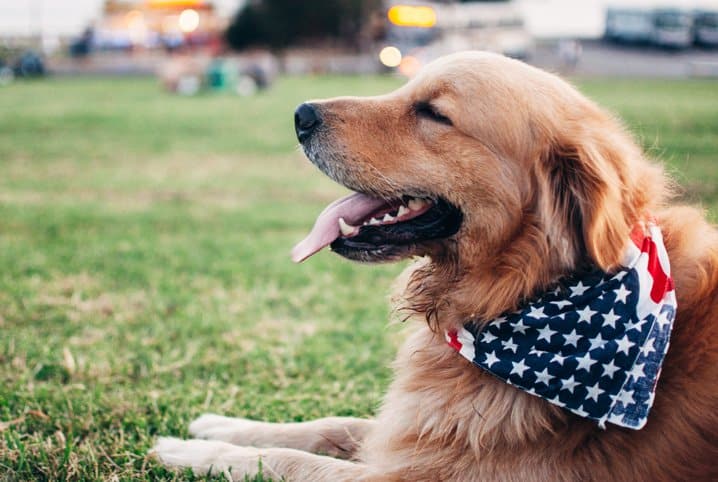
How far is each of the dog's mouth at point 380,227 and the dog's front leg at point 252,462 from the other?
0.81 meters

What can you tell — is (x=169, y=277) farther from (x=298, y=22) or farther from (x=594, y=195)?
(x=298, y=22)

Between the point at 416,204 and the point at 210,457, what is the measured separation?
4.44ft

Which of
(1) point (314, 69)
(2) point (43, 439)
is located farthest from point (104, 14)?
(2) point (43, 439)

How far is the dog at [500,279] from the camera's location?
2350mm

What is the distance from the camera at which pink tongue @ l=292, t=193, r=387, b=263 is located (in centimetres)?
303

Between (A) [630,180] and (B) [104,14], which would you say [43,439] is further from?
(B) [104,14]

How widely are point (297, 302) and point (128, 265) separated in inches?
64.2

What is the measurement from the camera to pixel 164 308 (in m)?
4.88

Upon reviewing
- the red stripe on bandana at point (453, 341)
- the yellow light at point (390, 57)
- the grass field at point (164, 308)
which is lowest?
the yellow light at point (390, 57)

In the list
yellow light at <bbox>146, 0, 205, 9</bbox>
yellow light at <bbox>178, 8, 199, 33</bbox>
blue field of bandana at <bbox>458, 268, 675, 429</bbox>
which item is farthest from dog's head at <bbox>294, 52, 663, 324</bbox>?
yellow light at <bbox>178, 8, 199, 33</bbox>

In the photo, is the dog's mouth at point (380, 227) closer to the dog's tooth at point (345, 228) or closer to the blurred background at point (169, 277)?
the dog's tooth at point (345, 228)

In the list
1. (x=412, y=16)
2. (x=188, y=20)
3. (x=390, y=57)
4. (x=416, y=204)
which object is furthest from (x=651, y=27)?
(x=416, y=204)

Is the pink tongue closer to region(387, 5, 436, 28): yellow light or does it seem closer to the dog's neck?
the dog's neck

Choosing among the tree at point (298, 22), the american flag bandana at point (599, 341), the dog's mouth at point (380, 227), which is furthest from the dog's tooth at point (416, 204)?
the tree at point (298, 22)
